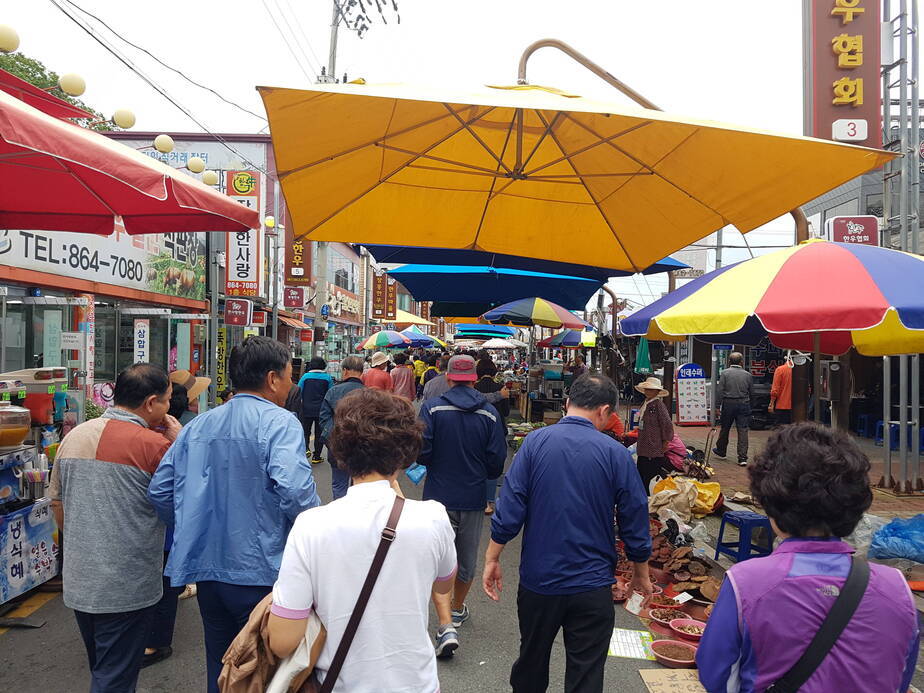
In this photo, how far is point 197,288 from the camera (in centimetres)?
1527

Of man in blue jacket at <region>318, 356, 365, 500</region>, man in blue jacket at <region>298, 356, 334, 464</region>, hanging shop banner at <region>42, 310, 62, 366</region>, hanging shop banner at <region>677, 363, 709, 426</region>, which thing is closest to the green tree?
hanging shop banner at <region>42, 310, 62, 366</region>

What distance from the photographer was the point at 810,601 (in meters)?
1.62

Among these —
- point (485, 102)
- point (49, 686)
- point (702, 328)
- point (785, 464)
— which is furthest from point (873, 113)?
point (49, 686)

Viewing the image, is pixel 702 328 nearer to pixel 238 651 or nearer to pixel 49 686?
pixel 238 651

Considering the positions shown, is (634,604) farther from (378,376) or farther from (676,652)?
(378,376)

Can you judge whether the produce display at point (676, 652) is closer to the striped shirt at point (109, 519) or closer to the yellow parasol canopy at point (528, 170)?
the yellow parasol canopy at point (528, 170)

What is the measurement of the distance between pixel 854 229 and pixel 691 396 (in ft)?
11.4

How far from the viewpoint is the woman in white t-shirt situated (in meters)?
1.75

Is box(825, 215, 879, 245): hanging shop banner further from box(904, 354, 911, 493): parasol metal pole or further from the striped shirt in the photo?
the striped shirt

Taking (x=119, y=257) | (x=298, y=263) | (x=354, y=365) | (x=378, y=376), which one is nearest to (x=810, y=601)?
(x=354, y=365)

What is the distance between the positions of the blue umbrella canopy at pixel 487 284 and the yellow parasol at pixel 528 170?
114 inches

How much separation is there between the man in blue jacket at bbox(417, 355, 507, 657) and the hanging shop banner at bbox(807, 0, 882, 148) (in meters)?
8.71

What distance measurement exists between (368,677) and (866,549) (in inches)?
203

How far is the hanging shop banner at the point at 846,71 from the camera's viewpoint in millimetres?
9906
